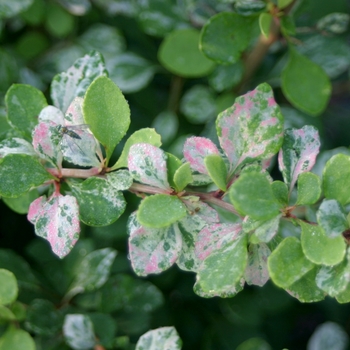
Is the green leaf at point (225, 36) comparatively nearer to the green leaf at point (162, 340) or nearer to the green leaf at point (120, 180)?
the green leaf at point (120, 180)

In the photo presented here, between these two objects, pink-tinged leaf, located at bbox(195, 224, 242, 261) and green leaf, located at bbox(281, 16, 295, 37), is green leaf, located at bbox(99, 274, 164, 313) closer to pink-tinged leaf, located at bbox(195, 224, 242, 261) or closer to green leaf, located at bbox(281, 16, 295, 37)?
pink-tinged leaf, located at bbox(195, 224, 242, 261)

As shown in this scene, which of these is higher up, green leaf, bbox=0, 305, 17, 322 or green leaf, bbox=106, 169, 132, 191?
green leaf, bbox=106, 169, 132, 191

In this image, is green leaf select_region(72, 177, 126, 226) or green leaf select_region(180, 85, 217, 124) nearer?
green leaf select_region(72, 177, 126, 226)

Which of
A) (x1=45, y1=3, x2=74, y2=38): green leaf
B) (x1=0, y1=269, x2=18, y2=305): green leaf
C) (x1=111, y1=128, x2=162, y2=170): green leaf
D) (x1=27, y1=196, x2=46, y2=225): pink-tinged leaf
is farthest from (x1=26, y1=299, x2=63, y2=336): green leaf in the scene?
(x1=45, y1=3, x2=74, y2=38): green leaf

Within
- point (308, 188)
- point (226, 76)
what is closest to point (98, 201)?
point (308, 188)

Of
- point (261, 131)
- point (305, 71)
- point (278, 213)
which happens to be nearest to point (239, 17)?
point (305, 71)

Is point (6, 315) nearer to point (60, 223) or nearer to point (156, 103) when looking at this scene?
point (60, 223)
